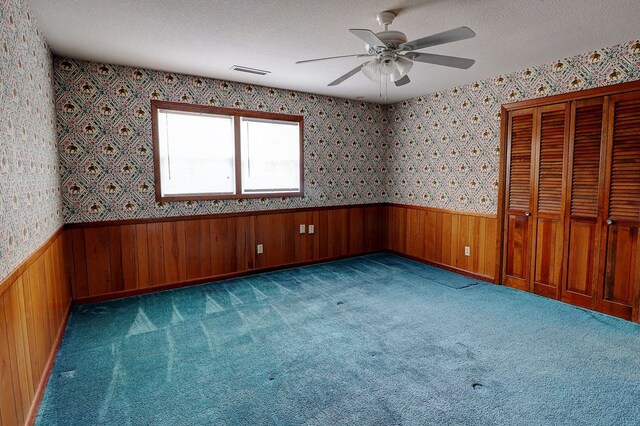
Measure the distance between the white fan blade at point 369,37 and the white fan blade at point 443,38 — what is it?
196mm

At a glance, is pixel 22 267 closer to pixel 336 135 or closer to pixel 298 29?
pixel 298 29

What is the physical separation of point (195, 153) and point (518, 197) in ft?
13.0

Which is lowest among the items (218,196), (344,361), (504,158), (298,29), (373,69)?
(344,361)

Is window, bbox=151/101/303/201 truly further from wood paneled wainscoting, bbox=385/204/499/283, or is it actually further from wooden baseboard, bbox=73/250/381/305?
wood paneled wainscoting, bbox=385/204/499/283

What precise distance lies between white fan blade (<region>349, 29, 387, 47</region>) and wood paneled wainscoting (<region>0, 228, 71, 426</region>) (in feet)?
7.34

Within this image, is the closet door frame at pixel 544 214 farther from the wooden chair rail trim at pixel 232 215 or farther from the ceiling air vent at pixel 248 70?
the ceiling air vent at pixel 248 70

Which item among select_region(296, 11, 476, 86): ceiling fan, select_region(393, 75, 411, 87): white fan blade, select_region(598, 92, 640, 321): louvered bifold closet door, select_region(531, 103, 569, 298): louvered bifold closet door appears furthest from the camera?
select_region(531, 103, 569, 298): louvered bifold closet door

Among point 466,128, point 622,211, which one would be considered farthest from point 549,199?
point 466,128

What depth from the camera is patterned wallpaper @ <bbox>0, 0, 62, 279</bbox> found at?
5.83 ft

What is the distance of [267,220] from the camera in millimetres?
4969

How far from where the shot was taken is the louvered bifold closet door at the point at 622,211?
3.25 metres

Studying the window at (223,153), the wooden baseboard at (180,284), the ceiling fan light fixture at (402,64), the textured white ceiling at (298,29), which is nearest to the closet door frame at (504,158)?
the textured white ceiling at (298,29)

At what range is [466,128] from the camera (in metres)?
4.74

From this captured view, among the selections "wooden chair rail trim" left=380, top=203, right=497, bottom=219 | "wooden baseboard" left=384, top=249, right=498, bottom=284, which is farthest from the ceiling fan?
"wooden baseboard" left=384, top=249, right=498, bottom=284
